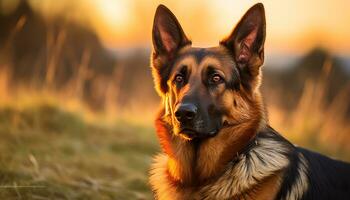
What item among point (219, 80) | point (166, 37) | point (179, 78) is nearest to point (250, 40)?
point (219, 80)

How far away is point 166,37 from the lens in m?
5.36

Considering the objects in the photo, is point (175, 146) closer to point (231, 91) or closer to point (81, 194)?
point (231, 91)

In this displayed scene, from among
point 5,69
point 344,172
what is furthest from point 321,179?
point 5,69

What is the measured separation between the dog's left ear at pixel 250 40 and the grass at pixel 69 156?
1985mm

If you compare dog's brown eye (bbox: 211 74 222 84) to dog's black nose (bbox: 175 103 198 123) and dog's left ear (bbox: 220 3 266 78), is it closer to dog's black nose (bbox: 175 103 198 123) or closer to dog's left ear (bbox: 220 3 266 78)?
dog's left ear (bbox: 220 3 266 78)

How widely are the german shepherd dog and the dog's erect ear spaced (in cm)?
15

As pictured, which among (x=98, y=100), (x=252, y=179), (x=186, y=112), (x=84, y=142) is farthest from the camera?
(x=98, y=100)

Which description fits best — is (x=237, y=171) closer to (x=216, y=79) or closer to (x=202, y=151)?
(x=202, y=151)

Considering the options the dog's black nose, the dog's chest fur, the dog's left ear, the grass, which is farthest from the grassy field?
the dog's left ear

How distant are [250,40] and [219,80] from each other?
0.41 metres

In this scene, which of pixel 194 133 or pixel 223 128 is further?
pixel 223 128

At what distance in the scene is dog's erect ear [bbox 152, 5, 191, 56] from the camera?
5.32 m

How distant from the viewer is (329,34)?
709 inches

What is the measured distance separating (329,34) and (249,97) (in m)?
13.7
